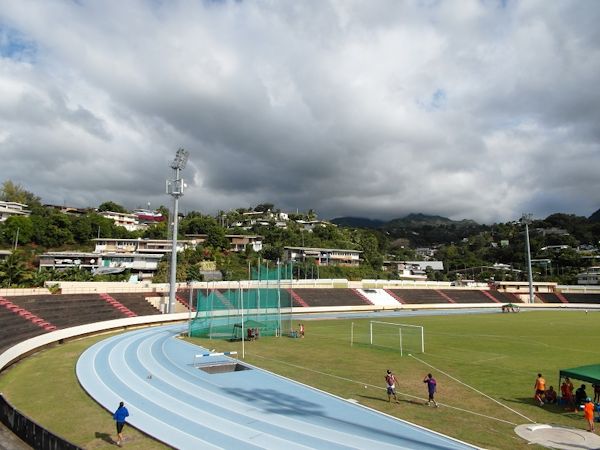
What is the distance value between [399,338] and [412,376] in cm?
1108

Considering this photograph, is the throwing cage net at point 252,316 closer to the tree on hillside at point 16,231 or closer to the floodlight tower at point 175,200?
the floodlight tower at point 175,200

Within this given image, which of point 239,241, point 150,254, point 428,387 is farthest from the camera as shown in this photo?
point 239,241

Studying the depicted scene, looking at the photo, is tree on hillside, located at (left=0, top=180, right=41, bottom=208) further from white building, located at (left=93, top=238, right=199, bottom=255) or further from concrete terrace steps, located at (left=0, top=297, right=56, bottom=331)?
concrete terrace steps, located at (left=0, top=297, right=56, bottom=331)

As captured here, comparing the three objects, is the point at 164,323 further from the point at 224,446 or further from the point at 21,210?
the point at 21,210

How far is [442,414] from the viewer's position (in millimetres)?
16078

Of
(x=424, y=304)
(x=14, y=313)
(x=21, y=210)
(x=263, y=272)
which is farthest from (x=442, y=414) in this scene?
(x=21, y=210)

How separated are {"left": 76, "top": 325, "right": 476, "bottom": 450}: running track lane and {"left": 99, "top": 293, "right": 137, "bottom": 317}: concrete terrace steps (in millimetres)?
17971

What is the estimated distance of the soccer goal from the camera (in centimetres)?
3014

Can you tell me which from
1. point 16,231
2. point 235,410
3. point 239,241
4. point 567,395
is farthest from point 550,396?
point 239,241

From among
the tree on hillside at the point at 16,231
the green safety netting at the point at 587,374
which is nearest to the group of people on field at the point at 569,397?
the green safety netting at the point at 587,374

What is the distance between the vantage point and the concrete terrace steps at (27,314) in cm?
3148

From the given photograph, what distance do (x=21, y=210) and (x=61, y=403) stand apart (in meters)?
127

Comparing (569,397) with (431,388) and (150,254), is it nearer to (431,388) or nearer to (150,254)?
(431,388)

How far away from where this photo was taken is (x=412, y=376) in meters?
22.4
